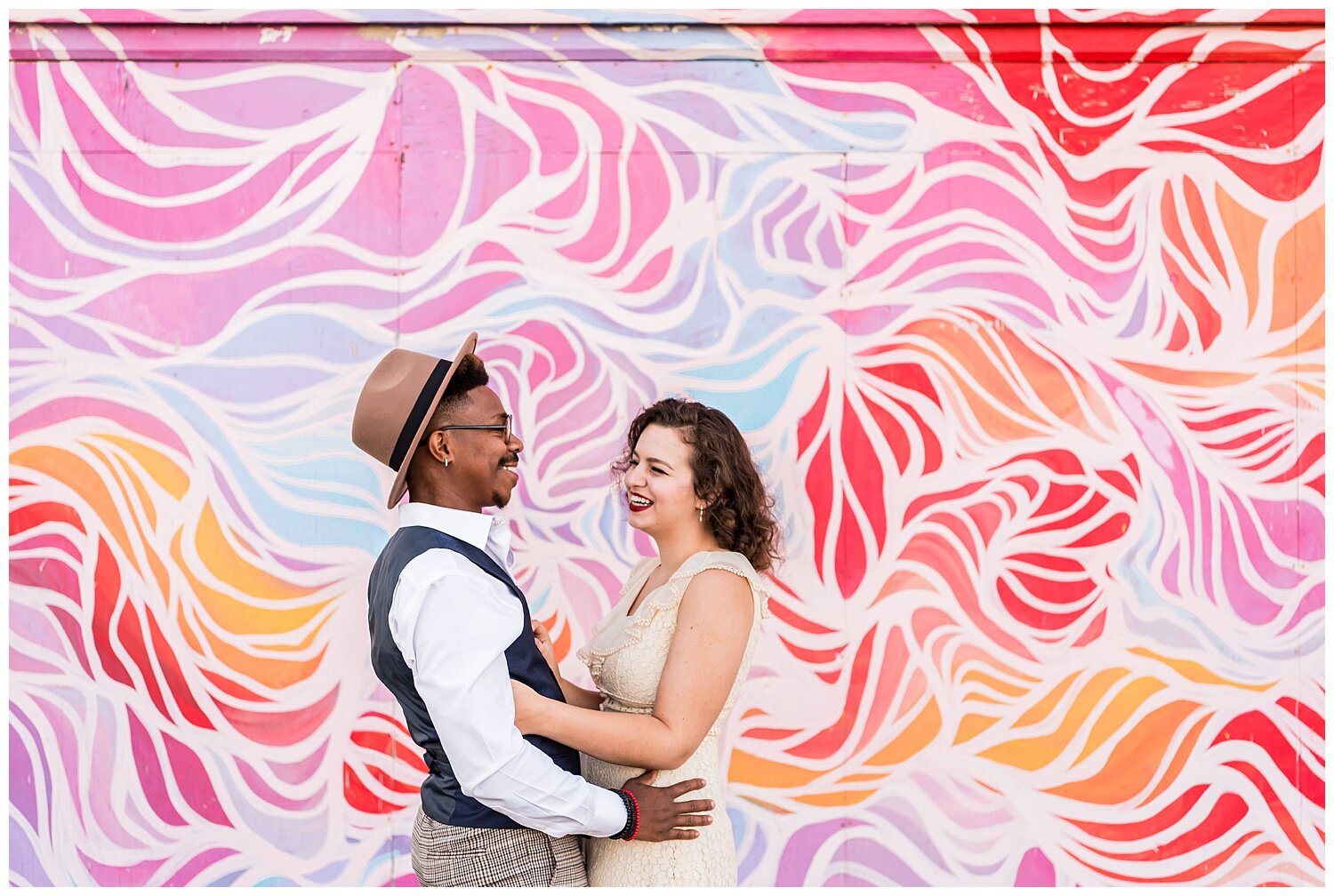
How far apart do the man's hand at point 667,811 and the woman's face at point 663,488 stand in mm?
571

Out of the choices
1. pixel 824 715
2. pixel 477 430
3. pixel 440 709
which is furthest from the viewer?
pixel 824 715

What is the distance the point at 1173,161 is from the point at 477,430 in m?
2.82

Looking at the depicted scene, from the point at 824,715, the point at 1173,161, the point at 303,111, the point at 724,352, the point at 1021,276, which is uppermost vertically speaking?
the point at 303,111

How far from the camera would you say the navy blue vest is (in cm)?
217

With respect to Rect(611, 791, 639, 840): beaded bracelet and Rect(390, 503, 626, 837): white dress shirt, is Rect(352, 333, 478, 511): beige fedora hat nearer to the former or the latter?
Rect(390, 503, 626, 837): white dress shirt

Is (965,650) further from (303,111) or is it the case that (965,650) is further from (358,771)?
(303,111)

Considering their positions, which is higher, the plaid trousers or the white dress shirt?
the white dress shirt

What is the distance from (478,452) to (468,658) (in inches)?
18.2

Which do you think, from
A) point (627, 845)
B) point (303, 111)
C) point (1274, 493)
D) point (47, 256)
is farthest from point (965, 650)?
point (47, 256)

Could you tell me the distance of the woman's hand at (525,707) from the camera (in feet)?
7.01

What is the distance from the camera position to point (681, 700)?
2256 mm

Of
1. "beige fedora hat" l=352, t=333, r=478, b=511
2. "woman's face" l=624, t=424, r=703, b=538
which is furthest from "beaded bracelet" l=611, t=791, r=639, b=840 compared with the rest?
"beige fedora hat" l=352, t=333, r=478, b=511

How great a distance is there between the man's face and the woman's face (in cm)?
34

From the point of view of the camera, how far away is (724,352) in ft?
12.2
